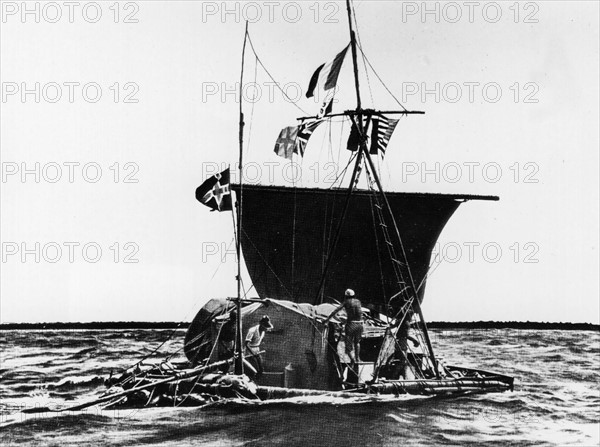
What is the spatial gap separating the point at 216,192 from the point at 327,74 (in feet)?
11.5

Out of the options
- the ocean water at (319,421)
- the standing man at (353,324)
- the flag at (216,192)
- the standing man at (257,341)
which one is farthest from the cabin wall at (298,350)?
the flag at (216,192)

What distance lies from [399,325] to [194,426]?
5.03 meters

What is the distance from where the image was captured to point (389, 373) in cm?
1642

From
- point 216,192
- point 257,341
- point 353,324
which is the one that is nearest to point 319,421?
point 257,341

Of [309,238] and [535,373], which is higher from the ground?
[309,238]

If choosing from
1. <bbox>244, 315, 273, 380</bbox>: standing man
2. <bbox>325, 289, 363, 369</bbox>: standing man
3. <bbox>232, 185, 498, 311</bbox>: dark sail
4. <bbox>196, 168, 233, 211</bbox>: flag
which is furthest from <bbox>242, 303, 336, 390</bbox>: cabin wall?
<bbox>232, 185, 498, 311</bbox>: dark sail

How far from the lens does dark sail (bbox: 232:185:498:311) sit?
63.5 feet

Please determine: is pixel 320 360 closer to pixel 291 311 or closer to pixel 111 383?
pixel 291 311

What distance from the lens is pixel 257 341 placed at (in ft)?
48.9

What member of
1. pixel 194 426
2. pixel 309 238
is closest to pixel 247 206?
pixel 309 238

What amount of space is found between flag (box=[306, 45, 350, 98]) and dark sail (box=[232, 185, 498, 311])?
391 cm

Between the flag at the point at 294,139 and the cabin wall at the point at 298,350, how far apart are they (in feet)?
11.1

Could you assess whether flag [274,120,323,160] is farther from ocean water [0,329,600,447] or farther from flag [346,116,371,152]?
ocean water [0,329,600,447]

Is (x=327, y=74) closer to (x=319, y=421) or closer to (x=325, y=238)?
(x=325, y=238)
